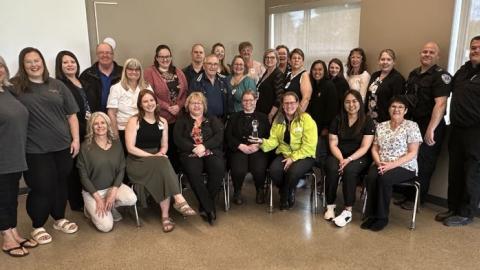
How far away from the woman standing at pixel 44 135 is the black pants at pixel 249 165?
1387mm

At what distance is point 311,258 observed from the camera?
2.68 metres

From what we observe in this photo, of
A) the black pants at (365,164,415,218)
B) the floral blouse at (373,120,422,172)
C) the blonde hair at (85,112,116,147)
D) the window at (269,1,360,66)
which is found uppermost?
the window at (269,1,360,66)

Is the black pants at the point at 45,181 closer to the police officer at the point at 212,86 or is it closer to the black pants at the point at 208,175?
the black pants at the point at 208,175

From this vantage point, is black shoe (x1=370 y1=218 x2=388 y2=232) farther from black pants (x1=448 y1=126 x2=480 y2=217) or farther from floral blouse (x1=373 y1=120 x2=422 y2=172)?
black pants (x1=448 y1=126 x2=480 y2=217)

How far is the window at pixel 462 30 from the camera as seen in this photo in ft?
10.7

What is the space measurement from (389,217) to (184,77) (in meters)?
2.35

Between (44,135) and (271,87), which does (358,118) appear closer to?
(271,87)

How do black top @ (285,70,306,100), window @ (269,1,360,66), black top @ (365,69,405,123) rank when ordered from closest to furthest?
1. black top @ (365,69,405,123)
2. black top @ (285,70,306,100)
3. window @ (269,1,360,66)

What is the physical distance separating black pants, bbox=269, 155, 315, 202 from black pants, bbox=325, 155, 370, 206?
7.7 inches

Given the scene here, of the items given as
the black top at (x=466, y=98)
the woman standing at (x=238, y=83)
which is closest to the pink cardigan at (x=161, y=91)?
the woman standing at (x=238, y=83)

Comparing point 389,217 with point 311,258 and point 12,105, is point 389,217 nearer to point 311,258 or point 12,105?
point 311,258

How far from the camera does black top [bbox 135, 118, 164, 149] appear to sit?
129 inches

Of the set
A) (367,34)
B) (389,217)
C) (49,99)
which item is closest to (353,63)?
(367,34)

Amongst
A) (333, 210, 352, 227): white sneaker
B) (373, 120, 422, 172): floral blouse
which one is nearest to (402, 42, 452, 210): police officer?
(373, 120, 422, 172): floral blouse
